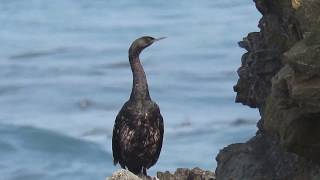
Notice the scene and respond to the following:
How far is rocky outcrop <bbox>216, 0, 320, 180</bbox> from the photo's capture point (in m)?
8.88

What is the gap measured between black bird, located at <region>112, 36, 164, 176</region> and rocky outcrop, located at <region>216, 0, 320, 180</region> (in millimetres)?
1044

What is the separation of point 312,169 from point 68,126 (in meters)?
27.5

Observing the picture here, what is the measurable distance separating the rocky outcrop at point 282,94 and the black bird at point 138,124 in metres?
1.04

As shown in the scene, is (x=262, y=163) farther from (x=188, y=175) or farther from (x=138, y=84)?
(x=138, y=84)

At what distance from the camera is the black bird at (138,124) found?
41.4 ft

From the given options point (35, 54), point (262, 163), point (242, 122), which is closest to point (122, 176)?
point (262, 163)

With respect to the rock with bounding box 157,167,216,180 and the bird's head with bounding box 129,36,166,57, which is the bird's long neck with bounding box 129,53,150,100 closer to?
the bird's head with bounding box 129,36,166,57

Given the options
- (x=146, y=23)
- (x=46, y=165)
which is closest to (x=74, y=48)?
(x=146, y=23)

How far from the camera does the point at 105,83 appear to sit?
42.2 metres

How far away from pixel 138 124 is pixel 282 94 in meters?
3.42

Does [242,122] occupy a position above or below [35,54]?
below

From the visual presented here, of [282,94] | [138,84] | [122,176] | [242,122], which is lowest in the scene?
[122,176]

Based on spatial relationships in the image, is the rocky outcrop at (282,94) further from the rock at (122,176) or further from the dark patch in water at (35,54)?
the dark patch in water at (35,54)

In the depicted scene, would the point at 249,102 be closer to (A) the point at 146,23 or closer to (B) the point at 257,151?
(B) the point at 257,151
